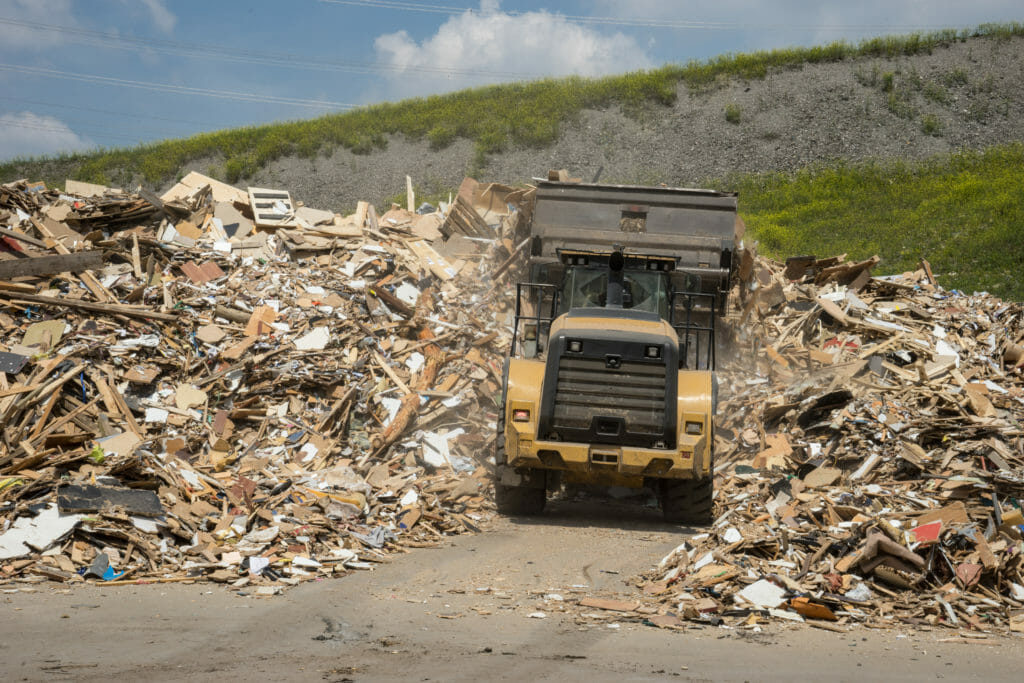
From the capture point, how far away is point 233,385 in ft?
41.8

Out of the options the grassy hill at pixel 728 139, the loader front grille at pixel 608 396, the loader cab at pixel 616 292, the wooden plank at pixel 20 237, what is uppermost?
the grassy hill at pixel 728 139

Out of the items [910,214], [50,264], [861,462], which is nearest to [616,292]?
[861,462]

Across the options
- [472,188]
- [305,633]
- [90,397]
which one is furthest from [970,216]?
[305,633]

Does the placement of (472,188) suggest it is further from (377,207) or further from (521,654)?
(377,207)

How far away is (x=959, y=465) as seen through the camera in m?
10.1

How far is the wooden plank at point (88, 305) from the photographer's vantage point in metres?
13.2

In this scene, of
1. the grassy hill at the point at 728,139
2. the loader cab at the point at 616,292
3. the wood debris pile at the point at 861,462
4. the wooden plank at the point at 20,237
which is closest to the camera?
the wood debris pile at the point at 861,462

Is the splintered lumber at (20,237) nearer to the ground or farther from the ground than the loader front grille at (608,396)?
farther from the ground

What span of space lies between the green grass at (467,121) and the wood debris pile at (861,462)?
26461 mm

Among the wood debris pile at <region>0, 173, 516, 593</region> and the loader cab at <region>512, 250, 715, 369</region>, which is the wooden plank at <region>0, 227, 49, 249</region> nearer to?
the wood debris pile at <region>0, 173, 516, 593</region>

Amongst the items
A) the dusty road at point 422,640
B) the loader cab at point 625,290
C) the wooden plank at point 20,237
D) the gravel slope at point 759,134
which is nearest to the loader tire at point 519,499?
the dusty road at point 422,640

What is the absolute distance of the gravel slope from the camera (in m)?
40.2

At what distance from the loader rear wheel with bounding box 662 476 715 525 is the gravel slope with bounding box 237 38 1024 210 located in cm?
2911

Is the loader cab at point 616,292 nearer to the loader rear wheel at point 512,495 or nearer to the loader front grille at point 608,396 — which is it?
the loader front grille at point 608,396
